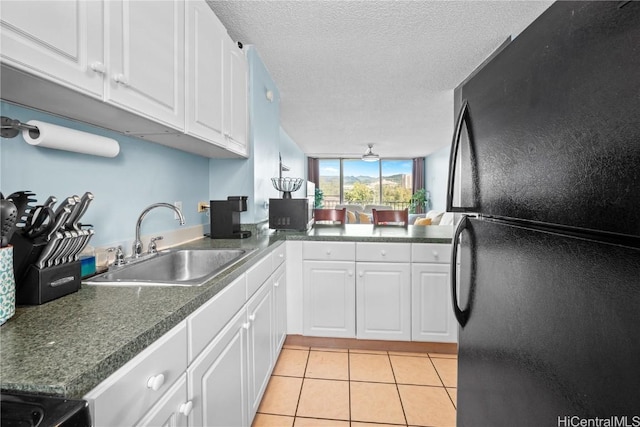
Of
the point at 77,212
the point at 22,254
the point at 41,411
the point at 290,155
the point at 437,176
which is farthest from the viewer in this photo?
the point at 437,176

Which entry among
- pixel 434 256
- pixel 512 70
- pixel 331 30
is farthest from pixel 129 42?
pixel 434 256

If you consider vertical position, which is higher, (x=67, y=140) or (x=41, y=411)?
(x=67, y=140)

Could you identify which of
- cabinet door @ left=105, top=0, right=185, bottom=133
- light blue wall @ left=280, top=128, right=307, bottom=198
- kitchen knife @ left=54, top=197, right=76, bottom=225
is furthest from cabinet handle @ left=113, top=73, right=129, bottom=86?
light blue wall @ left=280, top=128, right=307, bottom=198

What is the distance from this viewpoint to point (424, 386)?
6.25 feet

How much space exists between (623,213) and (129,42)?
135 cm

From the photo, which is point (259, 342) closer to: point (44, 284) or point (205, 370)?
point (205, 370)

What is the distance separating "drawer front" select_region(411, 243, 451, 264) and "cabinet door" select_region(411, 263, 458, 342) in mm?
44

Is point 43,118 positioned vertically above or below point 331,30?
below

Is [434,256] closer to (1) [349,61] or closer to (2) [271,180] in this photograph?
(2) [271,180]

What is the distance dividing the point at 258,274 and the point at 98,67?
1063 millimetres

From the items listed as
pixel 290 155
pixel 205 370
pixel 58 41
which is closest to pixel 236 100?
pixel 58 41

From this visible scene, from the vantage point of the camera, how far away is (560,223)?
1.85 feet

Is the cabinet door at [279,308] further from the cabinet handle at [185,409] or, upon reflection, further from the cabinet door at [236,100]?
the cabinet handle at [185,409]

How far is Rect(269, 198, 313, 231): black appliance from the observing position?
2.40 meters
